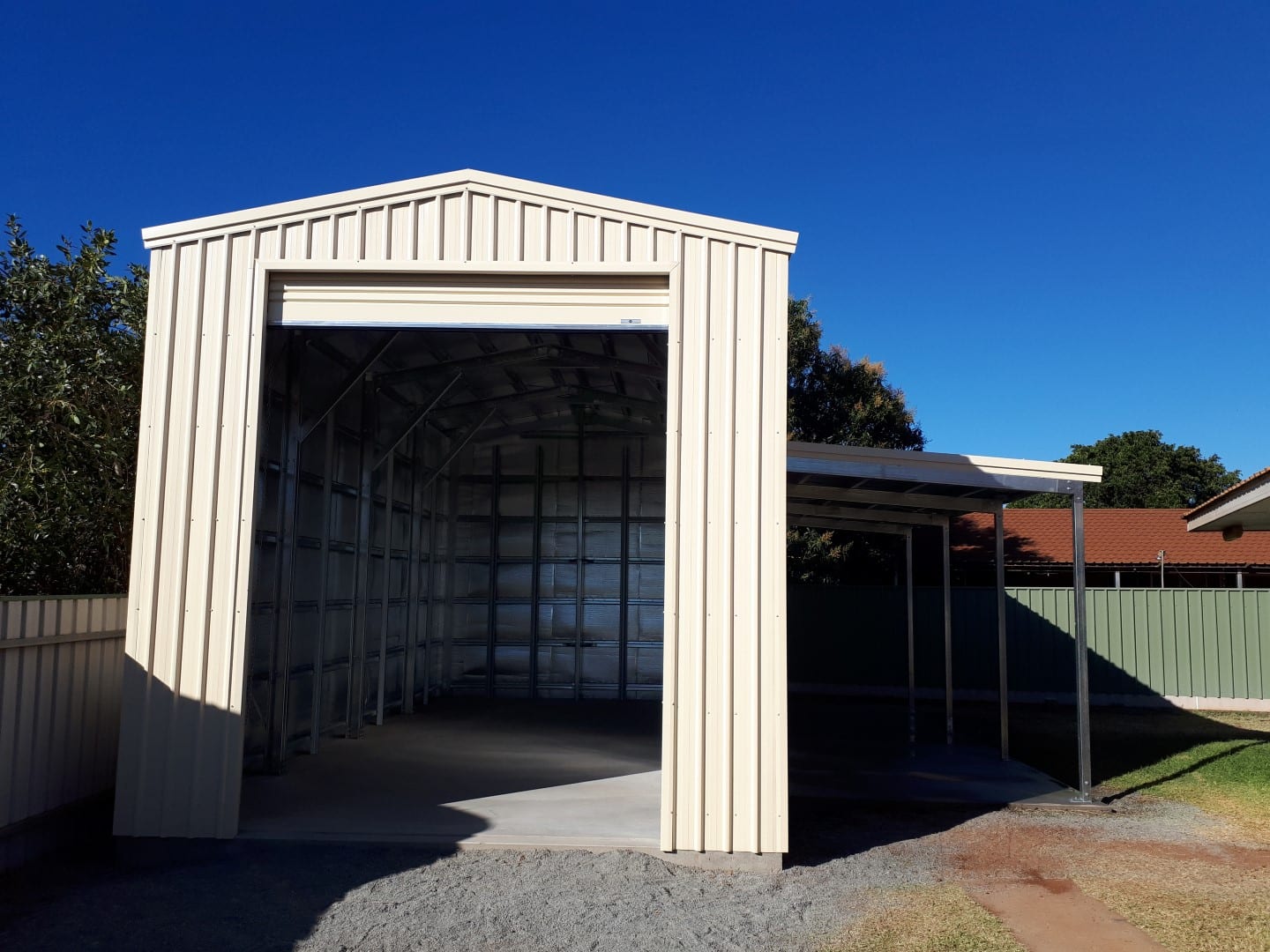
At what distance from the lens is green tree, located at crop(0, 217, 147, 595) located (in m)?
8.43

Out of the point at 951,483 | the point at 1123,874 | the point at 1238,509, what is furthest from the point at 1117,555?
the point at 1123,874

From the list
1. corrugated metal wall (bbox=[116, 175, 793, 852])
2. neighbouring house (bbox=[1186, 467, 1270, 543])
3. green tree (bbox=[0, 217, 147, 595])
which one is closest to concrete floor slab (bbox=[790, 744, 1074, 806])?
A: corrugated metal wall (bbox=[116, 175, 793, 852])

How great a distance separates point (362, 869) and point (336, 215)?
4.02m

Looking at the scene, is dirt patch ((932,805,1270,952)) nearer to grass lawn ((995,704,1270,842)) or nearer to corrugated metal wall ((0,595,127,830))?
grass lawn ((995,704,1270,842))

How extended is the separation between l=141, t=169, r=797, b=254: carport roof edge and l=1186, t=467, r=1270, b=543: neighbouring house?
21.6 feet

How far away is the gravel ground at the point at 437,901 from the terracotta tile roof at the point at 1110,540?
47.0 ft

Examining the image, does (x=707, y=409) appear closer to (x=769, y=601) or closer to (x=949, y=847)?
(x=769, y=601)

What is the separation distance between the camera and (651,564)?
14.9m

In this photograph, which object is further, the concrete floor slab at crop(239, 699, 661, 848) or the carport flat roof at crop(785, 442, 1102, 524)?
the carport flat roof at crop(785, 442, 1102, 524)

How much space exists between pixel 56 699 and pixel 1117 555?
18549 millimetres

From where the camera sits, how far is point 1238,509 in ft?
33.9

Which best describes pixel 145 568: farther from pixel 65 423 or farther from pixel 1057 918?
pixel 1057 918

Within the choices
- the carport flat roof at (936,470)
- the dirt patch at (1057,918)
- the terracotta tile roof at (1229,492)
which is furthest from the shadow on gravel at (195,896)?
the terracotta tile roof at (1229,492)

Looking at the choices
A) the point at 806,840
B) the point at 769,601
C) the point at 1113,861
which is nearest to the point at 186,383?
the point at 769,601
